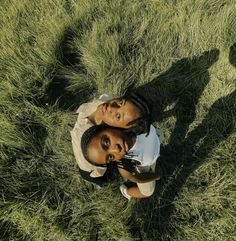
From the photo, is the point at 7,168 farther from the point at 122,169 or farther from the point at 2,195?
the point at 122,169

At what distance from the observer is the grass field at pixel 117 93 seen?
12.5 ft

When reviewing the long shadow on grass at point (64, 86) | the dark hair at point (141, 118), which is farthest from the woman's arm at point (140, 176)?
the long shadow on grass at point (64, 86)

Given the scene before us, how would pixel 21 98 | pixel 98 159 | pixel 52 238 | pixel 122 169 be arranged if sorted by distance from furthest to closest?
pixel 21 98 < pixel 52 238 < pixel 122 169 < pixel 98 159

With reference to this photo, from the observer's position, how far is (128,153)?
3193mm

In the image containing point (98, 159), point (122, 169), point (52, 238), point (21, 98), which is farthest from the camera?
point (21, 98)

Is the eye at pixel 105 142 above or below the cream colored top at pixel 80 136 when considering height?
above

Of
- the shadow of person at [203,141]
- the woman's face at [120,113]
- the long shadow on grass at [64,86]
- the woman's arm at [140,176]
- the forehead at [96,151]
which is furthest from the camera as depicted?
the long shadow on grass at [64,86]

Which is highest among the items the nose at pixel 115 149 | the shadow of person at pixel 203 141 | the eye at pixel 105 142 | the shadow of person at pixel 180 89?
the eye at pixel 105 142

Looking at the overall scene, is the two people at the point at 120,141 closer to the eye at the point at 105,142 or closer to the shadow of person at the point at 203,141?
the eye at the point at 105,142

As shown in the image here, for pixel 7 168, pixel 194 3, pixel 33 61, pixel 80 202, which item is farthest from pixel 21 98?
pixel 194 3

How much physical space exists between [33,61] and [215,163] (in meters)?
1.83

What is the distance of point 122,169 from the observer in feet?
11.2

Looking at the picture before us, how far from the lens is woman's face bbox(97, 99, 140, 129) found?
2.97 m

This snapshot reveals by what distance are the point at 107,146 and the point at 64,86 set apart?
146 cm
